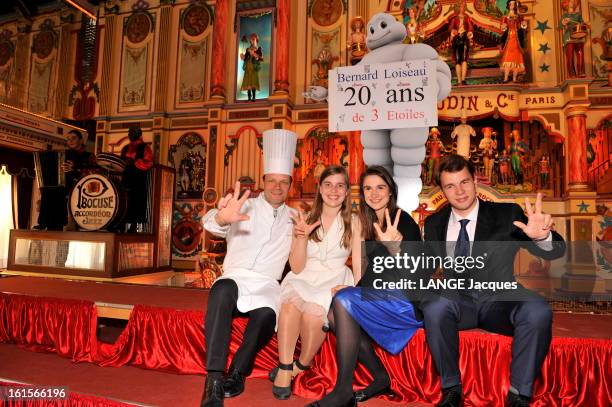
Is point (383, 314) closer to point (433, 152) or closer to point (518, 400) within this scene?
point (518, 400)

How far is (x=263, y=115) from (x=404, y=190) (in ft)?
17.2

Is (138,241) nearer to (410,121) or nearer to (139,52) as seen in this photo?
(410,121)

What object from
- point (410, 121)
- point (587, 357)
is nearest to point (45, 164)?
point (410, 121)

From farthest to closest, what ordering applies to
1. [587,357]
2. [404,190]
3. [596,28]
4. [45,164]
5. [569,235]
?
[596,28] → [569,235] → [45,164] → [404,190] → [587,357]

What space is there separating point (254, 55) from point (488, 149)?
5.15 meters

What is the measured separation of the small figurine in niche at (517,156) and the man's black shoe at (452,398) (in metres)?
6.09

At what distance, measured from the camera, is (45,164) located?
5.19 m

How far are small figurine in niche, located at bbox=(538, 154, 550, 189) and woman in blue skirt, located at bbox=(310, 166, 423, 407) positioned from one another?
5.87m

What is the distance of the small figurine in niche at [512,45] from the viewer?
21.9 ft

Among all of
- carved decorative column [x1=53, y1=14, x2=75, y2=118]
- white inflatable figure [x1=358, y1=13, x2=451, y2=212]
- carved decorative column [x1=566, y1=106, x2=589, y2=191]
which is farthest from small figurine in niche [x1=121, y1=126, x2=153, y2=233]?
carved decorative column [x1=566, y1=106, x2=589, y2=191]

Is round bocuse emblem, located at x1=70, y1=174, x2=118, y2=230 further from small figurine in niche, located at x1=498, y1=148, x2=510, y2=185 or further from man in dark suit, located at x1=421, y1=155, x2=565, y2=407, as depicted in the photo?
small figurine in niche, located at x1=498, y1=148, x2=510, y2=185

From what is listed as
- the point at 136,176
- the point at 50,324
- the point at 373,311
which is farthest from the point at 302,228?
the point at 136,176

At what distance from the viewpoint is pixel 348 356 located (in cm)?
185

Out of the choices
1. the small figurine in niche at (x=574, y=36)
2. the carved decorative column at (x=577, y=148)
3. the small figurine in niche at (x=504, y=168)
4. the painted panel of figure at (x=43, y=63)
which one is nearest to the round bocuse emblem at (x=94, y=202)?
the painted panel of figure at (x=43, y=63)
